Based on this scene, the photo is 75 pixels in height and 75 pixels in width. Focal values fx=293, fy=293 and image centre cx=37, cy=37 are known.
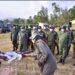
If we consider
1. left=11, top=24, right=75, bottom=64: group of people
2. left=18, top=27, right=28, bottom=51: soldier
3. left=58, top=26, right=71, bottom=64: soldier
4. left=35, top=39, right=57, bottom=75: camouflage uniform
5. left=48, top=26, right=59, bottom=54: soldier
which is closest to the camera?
left=35, top=39, right=57, bottom=75: camouflage uniform

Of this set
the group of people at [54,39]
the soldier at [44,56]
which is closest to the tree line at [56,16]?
the group of people at [54,39]

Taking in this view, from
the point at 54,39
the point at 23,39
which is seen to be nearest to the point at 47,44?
the point at 54,39

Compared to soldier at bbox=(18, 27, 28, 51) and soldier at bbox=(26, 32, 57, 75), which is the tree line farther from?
soldier at bbox=(26, 32, 57, 75)

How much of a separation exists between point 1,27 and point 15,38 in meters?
36.0

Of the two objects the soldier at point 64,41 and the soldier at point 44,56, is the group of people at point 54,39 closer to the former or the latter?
the soldier at point 64,41

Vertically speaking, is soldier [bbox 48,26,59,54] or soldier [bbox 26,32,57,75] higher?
soldier [bbox 26,32,57,75]

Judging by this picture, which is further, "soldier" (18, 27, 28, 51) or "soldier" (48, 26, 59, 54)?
"soldier" (18, 27, 28, 51)

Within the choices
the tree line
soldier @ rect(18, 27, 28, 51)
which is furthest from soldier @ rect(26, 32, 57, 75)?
the tree line

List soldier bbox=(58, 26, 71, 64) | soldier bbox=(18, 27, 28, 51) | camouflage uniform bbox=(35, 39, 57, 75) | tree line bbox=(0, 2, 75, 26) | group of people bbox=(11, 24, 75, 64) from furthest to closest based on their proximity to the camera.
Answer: tree line bbox=(0, 2, 75, 26), soldier bbox=(18, 27, 28, 51), group of people bbox=(11, 24, 75, 64), soldier bbox=(58, 26, 71, 64), camouflage uniform bbox=(35, 39, 57, 75)

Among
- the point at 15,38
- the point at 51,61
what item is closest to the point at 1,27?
the point at 15,38

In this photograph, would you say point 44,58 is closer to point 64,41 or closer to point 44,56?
point 44,56

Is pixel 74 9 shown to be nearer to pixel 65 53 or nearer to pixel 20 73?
pixel 65 53

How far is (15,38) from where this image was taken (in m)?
17.5

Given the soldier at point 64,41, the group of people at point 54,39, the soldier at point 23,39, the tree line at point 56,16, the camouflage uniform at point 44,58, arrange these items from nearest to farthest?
the camouflage uniform at point 44,58, the soldier at point 64,41, the group of people at point 54,39, the soldier at point 23,39, the tree line at point 56,16
